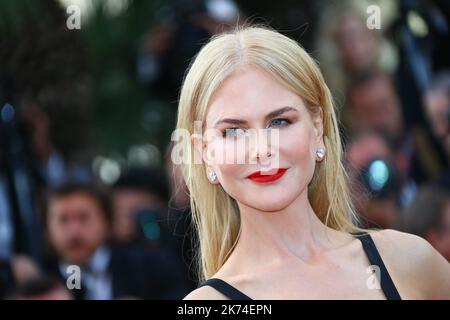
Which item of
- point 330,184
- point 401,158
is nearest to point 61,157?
point 401,158

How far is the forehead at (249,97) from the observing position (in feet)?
9.47

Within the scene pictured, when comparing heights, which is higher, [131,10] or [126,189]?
[131,10]

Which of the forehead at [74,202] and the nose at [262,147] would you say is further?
the forehead at [74,202]

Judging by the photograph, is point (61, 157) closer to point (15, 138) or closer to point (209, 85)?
point (15, 138)

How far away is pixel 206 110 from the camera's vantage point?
299 cm

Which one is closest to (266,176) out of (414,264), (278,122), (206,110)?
(278,122)

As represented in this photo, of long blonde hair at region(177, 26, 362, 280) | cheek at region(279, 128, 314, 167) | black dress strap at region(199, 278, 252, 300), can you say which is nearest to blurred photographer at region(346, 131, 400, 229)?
long blonde hair at region(177, 26, 362, 280)

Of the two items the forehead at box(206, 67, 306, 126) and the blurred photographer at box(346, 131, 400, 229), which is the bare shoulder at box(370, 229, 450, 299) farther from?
the blurred photographer at box(346, 131, 400, 229)

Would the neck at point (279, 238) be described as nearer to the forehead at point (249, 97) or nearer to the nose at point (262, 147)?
the nose at point (262, 147)

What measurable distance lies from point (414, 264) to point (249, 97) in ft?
2.37

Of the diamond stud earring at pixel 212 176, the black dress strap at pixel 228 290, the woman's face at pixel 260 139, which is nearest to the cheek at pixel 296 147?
the woman's face at pixel 260 139

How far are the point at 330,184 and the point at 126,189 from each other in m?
3.71

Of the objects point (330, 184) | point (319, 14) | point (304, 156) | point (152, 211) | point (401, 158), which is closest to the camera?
point (304, 156)

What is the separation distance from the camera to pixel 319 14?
7160mm
